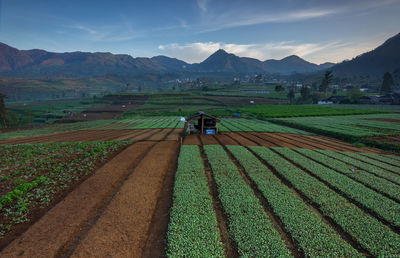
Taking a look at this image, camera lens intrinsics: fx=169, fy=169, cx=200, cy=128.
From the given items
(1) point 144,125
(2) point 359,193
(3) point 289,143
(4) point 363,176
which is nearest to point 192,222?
(2) point 359,193

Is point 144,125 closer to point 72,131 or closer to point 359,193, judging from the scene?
point 72,131

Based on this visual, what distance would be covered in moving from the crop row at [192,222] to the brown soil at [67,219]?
5481mm

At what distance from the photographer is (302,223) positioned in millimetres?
10047

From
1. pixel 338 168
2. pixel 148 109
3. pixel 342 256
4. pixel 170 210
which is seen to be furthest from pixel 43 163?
pixel 148 109

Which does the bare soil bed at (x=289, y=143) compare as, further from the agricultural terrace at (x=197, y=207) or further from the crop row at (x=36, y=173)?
the crop row at (x=36, y=173)

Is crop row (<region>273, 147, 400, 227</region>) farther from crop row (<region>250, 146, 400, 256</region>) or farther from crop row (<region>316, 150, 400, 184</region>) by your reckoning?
crop row (<region>316, 150, 400, 184</region>)

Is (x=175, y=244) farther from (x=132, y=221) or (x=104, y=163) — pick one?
(x=104, y=163)

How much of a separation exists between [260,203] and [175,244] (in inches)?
264

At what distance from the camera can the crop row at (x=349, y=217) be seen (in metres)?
8.72

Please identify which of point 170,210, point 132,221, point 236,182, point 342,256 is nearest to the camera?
point 342,256

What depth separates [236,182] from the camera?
591 inches

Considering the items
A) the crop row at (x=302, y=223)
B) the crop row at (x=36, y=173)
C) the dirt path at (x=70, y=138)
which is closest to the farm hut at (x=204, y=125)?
the dirt path at (x=70, y=138)

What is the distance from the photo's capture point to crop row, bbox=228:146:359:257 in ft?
27.5

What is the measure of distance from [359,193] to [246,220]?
10.4 meters
